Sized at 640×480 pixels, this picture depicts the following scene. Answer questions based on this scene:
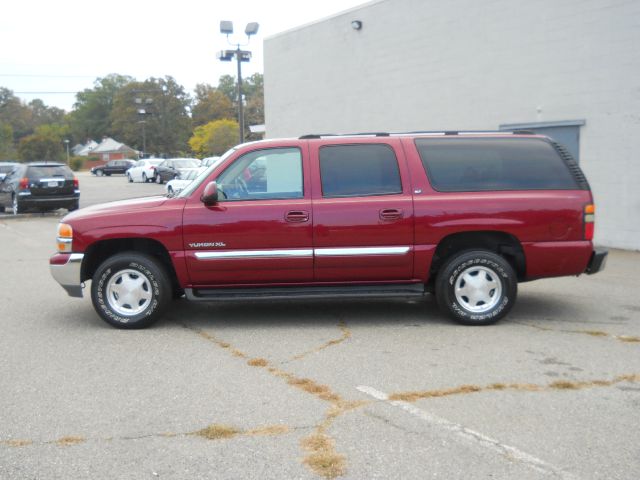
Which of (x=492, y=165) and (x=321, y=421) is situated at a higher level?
(x=492, y=165)

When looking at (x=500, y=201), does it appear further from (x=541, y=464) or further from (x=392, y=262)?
(x=541, y=464)

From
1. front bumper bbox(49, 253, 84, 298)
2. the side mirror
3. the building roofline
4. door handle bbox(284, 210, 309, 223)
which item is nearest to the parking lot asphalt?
front bumper bbox(49, 253, 84, 298)

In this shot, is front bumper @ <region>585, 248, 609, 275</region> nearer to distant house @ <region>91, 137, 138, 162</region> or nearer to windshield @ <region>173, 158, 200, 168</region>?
windshield @ <region>173, 158, 200, 168</region>

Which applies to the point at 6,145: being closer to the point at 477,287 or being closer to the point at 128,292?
the point at 128,292

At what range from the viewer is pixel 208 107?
108438 mm

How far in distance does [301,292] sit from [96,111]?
471 ft

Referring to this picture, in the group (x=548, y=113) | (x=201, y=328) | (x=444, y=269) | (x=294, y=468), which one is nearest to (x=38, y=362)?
(x=201, y=328)

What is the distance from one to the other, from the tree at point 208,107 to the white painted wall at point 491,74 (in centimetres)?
8727

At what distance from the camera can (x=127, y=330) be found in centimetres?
725

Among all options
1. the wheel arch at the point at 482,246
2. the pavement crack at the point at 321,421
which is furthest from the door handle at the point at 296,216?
the wheel arch at the point at 482,246

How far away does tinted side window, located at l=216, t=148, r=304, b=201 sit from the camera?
281 inches

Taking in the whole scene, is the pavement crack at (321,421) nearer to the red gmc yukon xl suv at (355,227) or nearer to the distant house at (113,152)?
the red gmc yukon xl suv at (355,227)

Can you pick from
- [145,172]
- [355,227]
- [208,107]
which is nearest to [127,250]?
[355,227]

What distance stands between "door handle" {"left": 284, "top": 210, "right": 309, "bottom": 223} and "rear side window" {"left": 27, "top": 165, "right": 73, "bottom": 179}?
16571 mm
